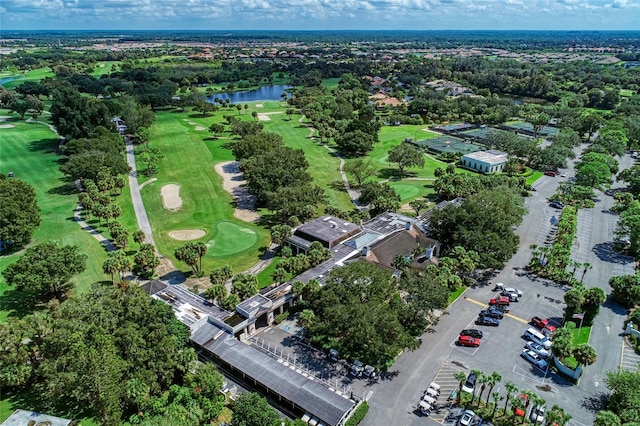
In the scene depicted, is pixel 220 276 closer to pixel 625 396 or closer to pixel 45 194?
pixel 625 396

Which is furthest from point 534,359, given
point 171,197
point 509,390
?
point 171,197

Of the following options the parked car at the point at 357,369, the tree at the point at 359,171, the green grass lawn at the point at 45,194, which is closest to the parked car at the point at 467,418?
the parked car at the point at 357,369

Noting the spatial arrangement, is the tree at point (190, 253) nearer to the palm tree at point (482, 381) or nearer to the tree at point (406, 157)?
the palm tree at point (482, 381)

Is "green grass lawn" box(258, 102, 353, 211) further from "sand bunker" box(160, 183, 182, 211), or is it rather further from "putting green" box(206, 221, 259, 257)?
"sand bunker" box(160, 183, 182, 211)

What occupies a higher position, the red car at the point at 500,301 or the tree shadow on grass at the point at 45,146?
the red car at the point at 500,301

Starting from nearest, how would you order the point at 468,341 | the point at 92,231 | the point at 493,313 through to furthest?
the point at 468,341 < the point at 493,313 < the point at 92,231

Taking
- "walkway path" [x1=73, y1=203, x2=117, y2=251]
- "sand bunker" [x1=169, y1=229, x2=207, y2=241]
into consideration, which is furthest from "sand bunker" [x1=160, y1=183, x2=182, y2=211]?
"walkway path" [x1=73, y1=203, x2=117, y2=251]

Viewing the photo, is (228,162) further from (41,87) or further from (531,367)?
(41,87)
